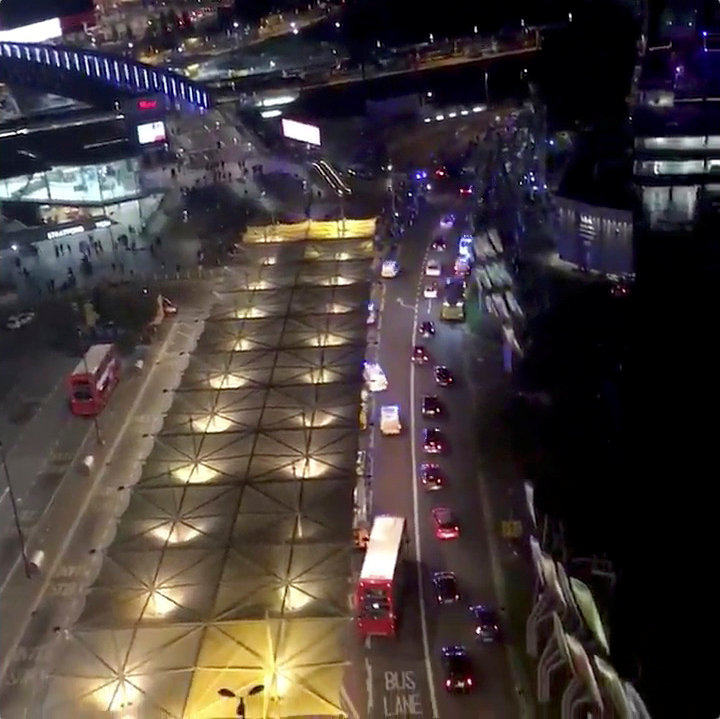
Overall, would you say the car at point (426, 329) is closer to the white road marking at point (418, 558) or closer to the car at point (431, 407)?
the white road marking at point (418, 558)

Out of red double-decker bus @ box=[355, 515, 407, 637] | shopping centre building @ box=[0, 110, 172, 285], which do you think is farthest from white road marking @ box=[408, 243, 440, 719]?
shopping centre building @ box=[0, 110, 172, 285]

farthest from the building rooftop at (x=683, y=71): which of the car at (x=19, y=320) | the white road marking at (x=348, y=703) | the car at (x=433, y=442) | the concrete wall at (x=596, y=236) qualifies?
the white road marking at (x=348, y=703)

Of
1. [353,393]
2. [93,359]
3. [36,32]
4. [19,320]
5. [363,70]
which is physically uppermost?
[36,32]

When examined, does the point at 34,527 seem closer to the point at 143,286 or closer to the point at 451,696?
the point at 451,696

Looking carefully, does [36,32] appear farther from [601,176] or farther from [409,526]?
[409,526]

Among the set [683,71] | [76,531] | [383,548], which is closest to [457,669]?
[383,548]

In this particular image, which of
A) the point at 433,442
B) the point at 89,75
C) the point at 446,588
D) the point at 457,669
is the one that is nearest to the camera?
the point at 457,669
